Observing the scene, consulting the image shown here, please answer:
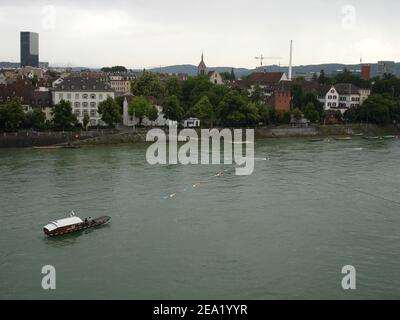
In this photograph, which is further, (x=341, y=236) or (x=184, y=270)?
(x=341, y=236)

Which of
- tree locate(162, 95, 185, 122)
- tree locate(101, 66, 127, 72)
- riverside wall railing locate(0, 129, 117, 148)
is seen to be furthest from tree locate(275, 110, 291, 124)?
tree locate(101, 66, 127, 72)

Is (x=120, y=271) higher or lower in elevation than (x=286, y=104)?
lower

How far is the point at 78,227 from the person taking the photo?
14320mm

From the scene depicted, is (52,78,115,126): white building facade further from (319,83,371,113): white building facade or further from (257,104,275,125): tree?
(319,83,371,113): white building facade

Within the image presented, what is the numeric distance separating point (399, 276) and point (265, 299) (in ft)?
9.93

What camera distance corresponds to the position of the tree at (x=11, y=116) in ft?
102

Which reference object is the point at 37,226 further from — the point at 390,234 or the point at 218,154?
the point at 218,154

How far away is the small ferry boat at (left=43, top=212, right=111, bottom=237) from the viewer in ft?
45.5

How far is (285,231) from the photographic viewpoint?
1434cm

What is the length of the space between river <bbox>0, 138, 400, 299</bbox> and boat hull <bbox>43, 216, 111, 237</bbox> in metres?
0.18

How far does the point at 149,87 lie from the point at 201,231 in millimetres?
34793

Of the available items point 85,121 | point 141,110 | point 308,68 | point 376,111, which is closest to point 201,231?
point 85,121

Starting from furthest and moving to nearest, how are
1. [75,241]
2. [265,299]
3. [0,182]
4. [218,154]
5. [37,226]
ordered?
1. [218,154]
2. [0,182]
3. [37,226]
4. [75,241]
5. [265,299]

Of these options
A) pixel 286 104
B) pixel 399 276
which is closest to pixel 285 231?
pixel 399 276
